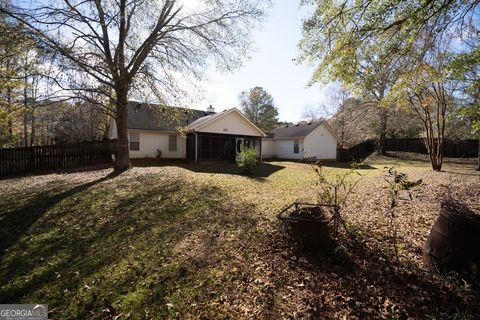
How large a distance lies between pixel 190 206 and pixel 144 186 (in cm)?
294

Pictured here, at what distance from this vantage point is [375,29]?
5.84 m

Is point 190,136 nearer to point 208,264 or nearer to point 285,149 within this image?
point 285,149

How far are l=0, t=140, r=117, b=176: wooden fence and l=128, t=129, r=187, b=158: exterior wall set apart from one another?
111 inches

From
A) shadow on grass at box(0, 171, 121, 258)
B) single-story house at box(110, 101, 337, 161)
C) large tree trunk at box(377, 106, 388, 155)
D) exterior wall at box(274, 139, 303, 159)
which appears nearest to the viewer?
shadow on grass at box(0, 171, 121, 258)

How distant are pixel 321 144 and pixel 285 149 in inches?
153

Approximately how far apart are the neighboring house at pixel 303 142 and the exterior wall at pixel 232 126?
19.1 feet

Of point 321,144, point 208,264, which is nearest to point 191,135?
point 321,144

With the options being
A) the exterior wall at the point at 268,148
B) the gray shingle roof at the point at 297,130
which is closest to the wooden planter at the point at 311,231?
the gray shingle roof at the point at 297,130

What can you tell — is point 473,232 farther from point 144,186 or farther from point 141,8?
point 141,8

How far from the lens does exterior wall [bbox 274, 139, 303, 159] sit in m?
25.9

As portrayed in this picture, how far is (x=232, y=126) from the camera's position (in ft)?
67.3

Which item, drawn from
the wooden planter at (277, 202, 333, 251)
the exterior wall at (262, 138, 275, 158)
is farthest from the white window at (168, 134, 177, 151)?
the wooden planter at (277, 202, 333, 251)

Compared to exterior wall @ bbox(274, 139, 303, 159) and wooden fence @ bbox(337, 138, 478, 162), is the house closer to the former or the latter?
exterior wall @ bbox(274, 139, 303, 159)

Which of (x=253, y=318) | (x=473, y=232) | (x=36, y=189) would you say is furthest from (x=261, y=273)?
(x=36, y=189)
